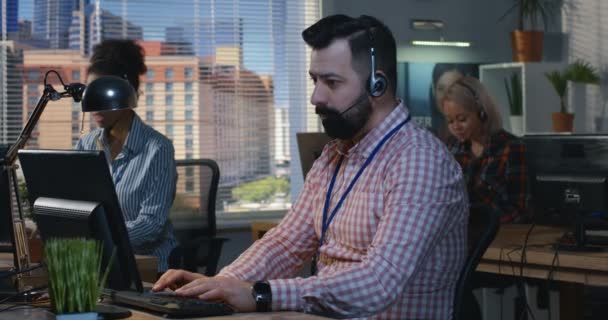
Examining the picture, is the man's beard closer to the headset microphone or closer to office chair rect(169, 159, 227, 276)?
the headset microphone

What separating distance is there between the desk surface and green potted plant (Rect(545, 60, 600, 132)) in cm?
259

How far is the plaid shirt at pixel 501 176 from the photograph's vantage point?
4.29 meters

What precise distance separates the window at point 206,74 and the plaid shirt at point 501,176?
2.00 metres

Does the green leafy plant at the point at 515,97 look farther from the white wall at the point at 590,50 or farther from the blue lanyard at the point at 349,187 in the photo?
the blue lanyard at the point at 349,187

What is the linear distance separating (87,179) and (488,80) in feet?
15.9

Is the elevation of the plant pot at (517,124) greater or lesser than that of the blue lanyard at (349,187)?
greater

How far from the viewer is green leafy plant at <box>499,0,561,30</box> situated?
648 centimetres

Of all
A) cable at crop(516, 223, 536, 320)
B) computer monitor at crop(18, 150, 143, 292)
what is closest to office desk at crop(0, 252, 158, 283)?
computer monitor at crop(18, 150, 143, 292)

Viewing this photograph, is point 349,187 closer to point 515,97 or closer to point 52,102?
point 52,102

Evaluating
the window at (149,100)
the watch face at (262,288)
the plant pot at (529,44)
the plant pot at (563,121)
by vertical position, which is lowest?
the watch face at (262,288)

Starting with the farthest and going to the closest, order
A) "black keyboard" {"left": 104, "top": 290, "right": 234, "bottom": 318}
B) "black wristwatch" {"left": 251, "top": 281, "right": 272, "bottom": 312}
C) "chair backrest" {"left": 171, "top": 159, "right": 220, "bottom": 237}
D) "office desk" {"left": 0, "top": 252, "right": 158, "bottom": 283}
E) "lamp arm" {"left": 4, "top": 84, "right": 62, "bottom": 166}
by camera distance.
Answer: "chair backrest" {"left": 171, "top": 159, "right": 220, "bottom": 237} → "office desk" {"left": 0, "top": 252, "right": 158, "bottom": 283} → "lamp arm" {"left": 4, "top": 84, "right": 62, "bottom": 166} → "black wristwatch" {"left": 251, "top": 281, "right": 272, "bottom": 312} → "black keyboard" {"left": 104, "top": 290, "right": 234, "bottom": 318}

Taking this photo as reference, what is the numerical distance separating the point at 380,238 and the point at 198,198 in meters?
2.52

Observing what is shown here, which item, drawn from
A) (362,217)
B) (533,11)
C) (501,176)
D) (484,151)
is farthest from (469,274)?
(533,11)

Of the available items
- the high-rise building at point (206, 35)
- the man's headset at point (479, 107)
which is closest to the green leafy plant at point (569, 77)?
the man's headset at point (479, 107)
